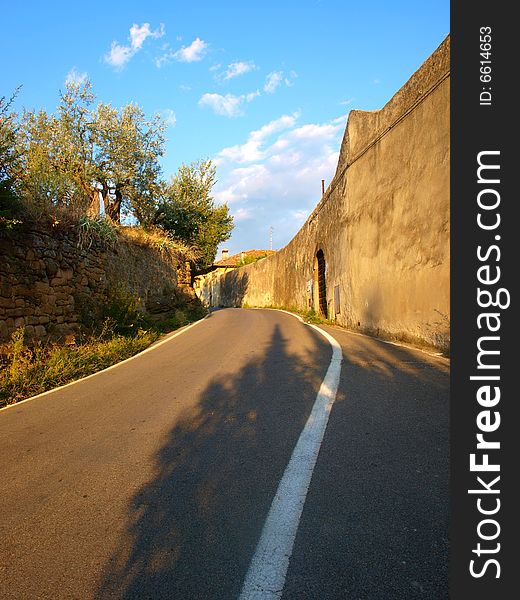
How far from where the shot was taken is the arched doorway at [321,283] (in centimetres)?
1591

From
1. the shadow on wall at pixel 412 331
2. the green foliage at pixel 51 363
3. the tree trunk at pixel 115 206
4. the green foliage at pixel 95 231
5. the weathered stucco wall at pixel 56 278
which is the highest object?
the tree trunk at pixel 115 206

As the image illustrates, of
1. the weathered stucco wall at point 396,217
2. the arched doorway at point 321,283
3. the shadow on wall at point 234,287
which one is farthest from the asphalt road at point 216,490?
the shadow on wall at point 234,287

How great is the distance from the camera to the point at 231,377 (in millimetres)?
5750

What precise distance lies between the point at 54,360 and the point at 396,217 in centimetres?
764

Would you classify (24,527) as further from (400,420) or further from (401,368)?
(401,368)

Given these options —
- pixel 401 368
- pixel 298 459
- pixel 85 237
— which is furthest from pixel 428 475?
pixel 85 237

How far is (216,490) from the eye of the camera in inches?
101

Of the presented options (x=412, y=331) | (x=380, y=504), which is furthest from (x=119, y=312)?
(x=380, y=504)

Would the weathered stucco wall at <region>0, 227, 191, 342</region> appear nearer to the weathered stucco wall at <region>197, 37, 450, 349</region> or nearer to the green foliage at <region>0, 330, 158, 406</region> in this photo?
the green foliage at <region>0, 330, 158, 406</region>

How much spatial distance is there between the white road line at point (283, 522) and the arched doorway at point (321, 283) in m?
12.3

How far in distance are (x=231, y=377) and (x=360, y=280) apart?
249 inches

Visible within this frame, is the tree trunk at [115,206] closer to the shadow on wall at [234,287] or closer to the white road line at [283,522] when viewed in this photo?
the white road line at [283,522]

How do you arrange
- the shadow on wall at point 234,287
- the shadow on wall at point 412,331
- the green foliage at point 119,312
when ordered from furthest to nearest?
the shadow on wall at point 234,287
the green foliage at point 119,312
the shadow on wall at point 412,331

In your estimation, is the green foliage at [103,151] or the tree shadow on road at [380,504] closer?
the tree shadow on road at [380,504]
